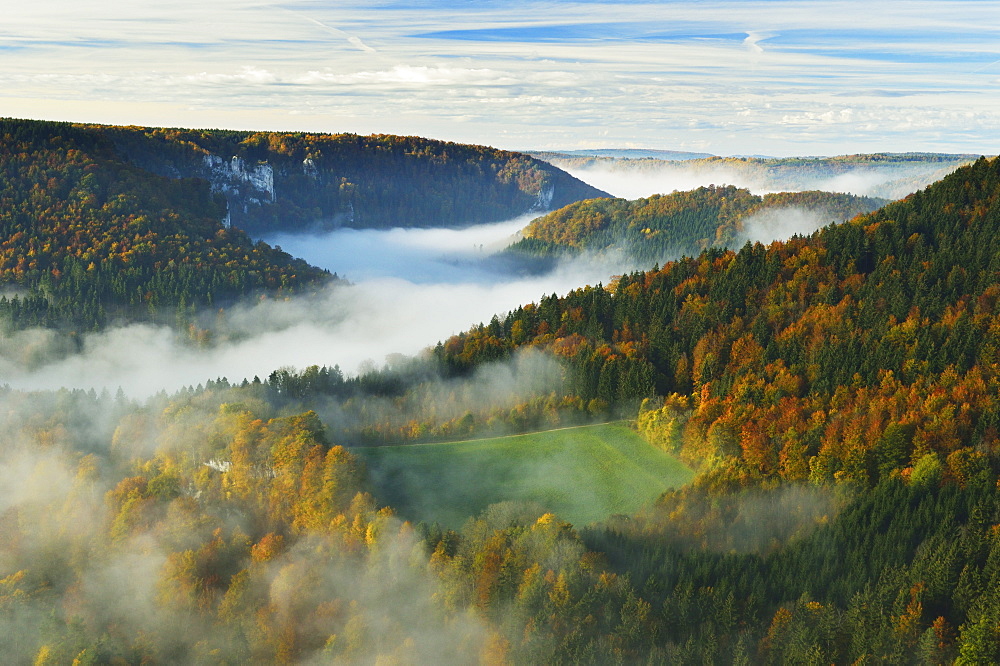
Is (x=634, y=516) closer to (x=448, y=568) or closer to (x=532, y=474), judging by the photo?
(x=532, y=474)

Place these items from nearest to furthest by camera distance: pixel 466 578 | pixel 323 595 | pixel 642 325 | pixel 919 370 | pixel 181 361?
pixel 466 578 < pixel 323 595 < pixel 919 370 < pixel 642 325 < pixel 181 361

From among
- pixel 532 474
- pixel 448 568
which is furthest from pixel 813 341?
pixel 448 568

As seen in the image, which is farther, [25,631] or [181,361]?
[181,361]

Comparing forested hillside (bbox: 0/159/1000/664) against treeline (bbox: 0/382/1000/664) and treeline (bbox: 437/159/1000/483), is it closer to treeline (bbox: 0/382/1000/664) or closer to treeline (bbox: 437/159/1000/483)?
treeline (bbox: 0/382/1000/664)

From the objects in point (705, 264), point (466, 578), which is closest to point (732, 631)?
point (466, 578)

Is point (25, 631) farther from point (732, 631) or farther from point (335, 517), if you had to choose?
point (732, 631)

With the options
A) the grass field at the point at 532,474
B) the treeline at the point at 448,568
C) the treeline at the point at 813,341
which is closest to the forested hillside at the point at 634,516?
the treeline at the point at 448,568

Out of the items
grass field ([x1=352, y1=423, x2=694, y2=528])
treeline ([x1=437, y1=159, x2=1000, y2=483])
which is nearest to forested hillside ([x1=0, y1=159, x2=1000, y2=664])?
treeline ([x1=437, y1=159, x2=1000, y2=483])
